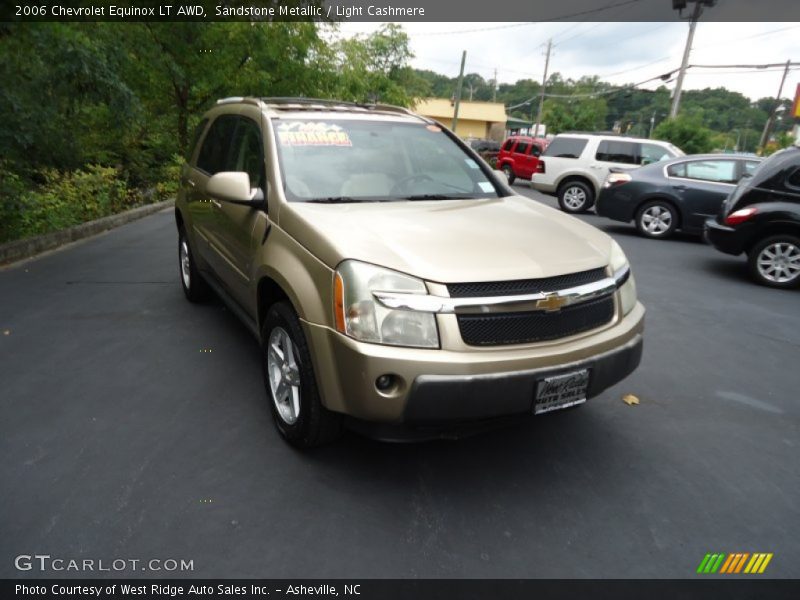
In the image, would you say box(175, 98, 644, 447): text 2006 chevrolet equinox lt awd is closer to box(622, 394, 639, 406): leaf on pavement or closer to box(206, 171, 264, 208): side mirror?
box(206, 171, 264, 208): side mirror

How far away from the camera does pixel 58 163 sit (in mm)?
10352

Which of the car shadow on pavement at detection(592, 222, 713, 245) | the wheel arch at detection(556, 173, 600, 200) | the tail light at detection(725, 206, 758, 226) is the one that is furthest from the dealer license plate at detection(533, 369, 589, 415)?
the wheel arch at detection(556, 173, 600, 200)

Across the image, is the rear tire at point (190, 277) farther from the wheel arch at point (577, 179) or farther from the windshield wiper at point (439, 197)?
the wheel arch at point (577, 179)

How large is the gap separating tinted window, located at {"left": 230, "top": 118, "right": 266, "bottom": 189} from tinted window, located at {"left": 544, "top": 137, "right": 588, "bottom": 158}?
38.9 feet

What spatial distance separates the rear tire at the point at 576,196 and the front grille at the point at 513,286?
1202cm

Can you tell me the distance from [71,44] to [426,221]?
638 centimetres

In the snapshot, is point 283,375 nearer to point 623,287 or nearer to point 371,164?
point 371,164

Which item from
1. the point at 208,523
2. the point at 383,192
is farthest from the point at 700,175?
the point at 208,523

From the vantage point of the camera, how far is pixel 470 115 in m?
62.2

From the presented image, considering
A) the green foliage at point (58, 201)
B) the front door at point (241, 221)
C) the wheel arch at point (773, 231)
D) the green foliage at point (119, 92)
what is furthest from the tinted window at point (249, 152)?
the wheel arch at point (773, 231)

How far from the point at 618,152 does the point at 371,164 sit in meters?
12.0

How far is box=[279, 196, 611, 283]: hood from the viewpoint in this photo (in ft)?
8.32
